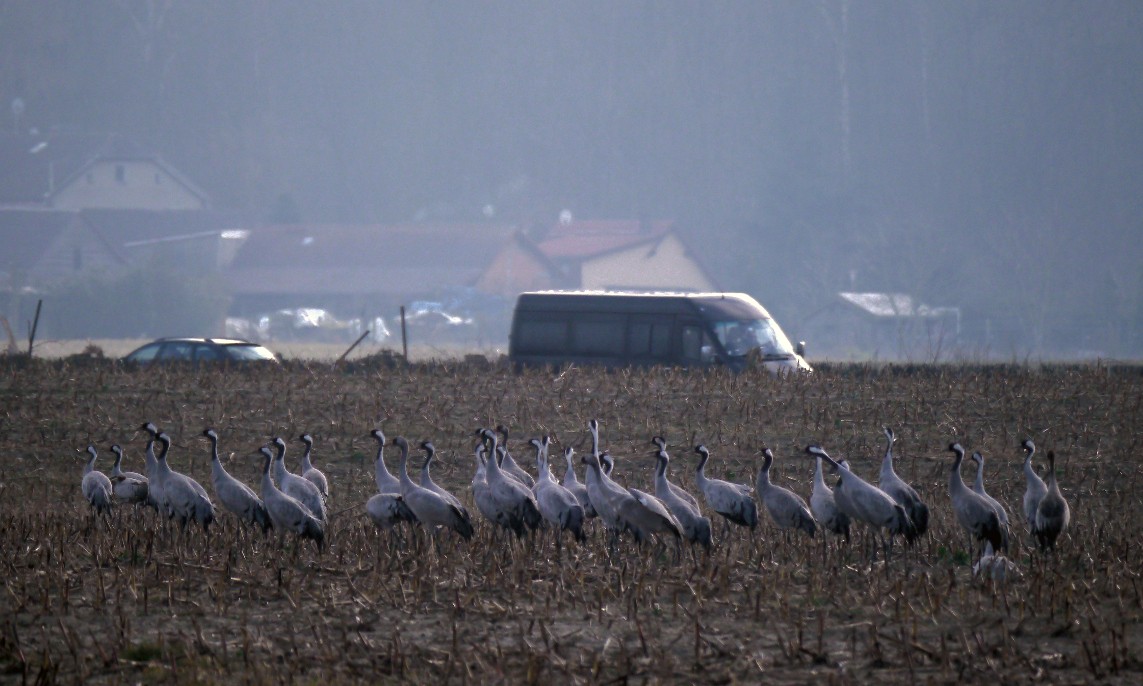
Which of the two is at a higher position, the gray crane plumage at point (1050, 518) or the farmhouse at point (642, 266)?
the farmhouse at point (642, 266)

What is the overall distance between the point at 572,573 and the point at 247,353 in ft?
56.8

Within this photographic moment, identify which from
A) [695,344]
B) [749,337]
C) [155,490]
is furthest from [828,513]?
[749,337]

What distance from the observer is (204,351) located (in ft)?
85.9

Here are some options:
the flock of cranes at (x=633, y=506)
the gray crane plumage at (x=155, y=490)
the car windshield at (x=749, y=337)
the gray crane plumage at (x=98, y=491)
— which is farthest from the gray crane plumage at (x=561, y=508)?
the car windshield at (x=749, y=337)

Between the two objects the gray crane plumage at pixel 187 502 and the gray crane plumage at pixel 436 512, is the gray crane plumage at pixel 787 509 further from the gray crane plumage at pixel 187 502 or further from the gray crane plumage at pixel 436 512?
the gray crane plumage at pixel 187 502

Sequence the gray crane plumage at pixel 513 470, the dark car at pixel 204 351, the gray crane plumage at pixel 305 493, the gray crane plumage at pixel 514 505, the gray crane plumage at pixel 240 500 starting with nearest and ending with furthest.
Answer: the gray crane plumage at pixel 514 505 → the gray crane plumage at pixel 240 500 → the gray crane plumage at pixel 305 493 → the gray crane plumage at pixel 513 470 → the dark car at pixel 204 351

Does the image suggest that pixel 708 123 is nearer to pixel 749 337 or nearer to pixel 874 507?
pixel 749 337

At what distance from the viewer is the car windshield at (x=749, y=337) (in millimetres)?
23016

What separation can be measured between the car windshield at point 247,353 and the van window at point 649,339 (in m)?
6.83

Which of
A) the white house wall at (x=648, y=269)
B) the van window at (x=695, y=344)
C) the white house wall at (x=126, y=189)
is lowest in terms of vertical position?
the van window at (x=695, y=344)

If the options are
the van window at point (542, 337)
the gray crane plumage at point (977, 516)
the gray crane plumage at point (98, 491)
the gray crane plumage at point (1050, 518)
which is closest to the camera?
the gray crane plumage at point (1050, 518)

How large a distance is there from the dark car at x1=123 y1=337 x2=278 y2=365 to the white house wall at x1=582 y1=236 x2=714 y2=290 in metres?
42.2

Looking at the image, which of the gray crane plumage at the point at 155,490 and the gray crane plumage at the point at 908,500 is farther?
the gray crane plumage at the point at 155,490

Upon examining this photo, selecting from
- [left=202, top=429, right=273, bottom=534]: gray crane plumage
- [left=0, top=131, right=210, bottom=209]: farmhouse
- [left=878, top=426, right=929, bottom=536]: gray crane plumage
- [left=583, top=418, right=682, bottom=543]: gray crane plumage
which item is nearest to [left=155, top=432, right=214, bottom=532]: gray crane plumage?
[left=202, top=429, right=273, bottom=534]: gray crane plumage
